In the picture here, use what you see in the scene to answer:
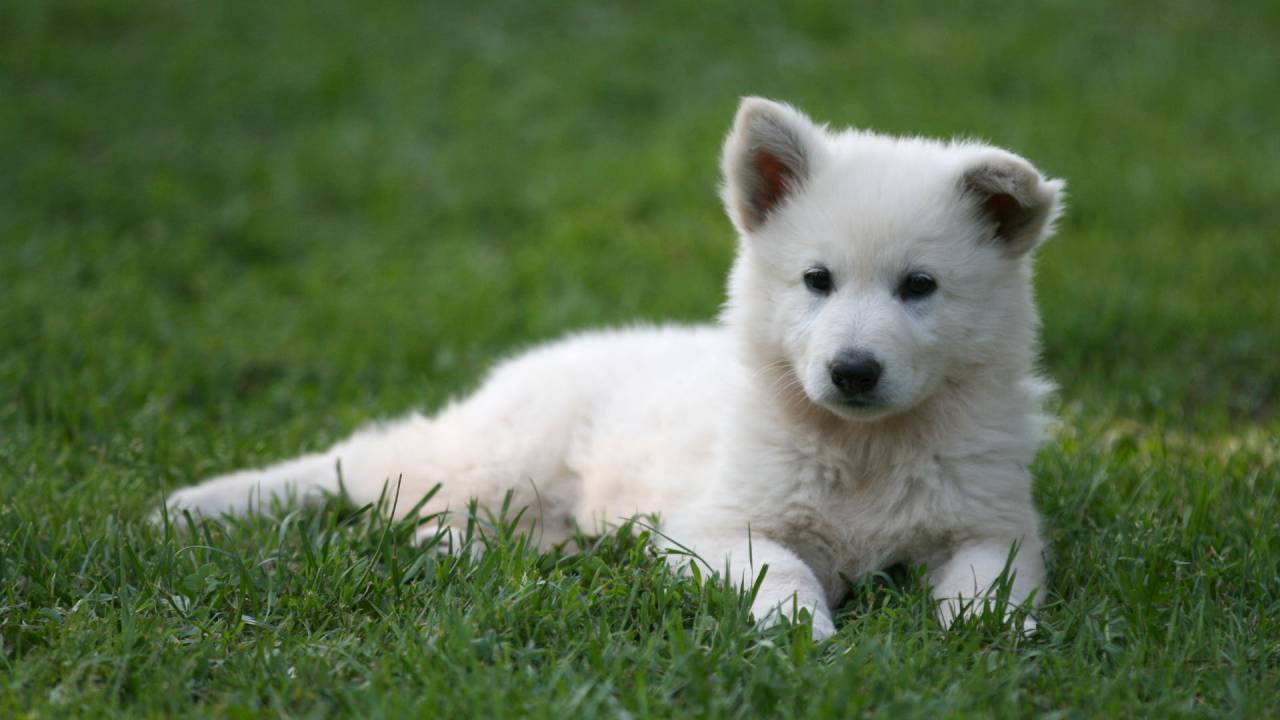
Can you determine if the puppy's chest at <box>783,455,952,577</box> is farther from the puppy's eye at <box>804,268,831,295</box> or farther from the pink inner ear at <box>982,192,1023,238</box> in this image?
the pink inner ear at <box>982,192,1023,238</box>

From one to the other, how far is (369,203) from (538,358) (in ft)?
13.7

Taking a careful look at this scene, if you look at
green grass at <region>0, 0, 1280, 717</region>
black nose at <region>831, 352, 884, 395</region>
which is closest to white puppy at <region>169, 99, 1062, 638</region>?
black nose at <region>831, 352, 884, 395</region>

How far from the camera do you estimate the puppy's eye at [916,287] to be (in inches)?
145

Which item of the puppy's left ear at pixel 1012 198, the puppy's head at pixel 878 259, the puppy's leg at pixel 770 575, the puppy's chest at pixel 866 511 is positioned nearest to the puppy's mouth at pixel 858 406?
the puppy's head at pixel 878 259

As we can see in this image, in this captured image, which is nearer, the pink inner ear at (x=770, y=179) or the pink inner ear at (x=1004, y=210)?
the pink inner ear at (x=1004, y=210)

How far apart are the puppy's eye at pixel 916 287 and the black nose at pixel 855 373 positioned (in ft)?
0.93

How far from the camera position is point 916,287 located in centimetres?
371

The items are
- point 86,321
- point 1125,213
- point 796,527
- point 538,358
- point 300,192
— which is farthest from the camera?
point 300,192

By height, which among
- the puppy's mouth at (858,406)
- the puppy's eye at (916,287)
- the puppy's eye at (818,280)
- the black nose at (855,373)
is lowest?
the puppy's mouth at (858,406)

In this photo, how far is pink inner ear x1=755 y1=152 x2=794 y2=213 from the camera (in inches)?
157

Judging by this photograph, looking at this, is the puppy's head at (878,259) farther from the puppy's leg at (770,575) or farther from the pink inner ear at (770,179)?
the puppy's leg at (770,575)

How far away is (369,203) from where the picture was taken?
8961mm

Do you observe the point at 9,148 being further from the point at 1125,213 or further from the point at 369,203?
the point at 1125,213

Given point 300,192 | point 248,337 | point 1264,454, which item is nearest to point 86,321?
point 248,337
